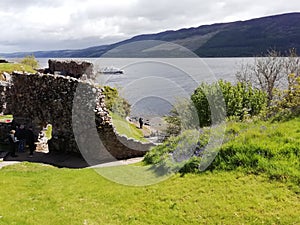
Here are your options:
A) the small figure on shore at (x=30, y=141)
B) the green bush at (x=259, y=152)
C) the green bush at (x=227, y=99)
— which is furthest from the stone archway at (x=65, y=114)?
the green bush at (x=259, y=152)

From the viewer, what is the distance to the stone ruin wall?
73.2 feet

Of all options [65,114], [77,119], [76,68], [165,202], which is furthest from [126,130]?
[165,202]

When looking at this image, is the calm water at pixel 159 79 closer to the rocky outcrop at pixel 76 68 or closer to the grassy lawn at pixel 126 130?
the rocky outcrop at pixel 76 68

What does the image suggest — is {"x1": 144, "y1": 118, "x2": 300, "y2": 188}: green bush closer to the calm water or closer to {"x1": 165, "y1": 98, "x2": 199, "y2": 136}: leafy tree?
the calm water

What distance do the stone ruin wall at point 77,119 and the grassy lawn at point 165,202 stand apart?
1006cm

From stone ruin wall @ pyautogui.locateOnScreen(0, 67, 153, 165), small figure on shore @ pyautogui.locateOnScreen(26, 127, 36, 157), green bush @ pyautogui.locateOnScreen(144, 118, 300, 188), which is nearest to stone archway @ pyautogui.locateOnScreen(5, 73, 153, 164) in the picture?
stone ruin wall @ pyautogui.locateOnScreen(0, 67, 153, 165)

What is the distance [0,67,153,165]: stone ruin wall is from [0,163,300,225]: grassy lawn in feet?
33.0

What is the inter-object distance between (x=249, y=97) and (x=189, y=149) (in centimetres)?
1812

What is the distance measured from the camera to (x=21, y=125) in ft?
83.7

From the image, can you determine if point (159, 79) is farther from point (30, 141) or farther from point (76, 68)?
point (76, 68)

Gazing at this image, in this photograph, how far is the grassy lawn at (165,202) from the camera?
8740 mm

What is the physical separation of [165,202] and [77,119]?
14113 millimetres

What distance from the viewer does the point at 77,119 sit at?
22.7 meters

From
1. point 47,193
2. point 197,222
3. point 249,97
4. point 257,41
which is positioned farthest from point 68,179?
point 257,41
